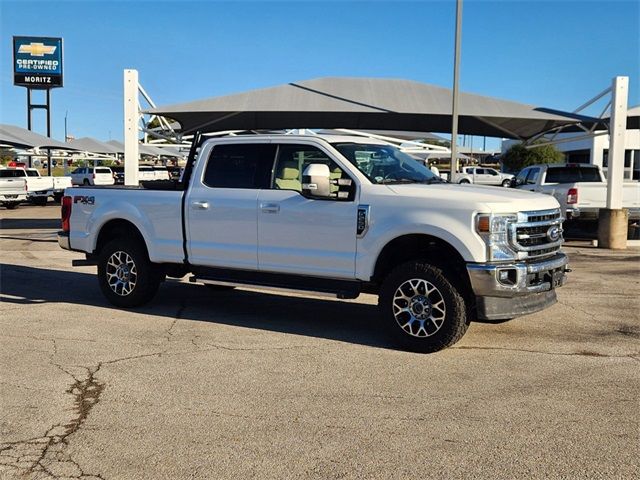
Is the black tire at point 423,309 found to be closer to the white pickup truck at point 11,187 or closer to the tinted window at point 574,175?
the tinted window at point 574,175

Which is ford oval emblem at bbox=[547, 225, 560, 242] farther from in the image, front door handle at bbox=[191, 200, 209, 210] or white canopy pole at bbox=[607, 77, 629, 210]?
white canopy pole at bbox=[607, 77, 629, 210]

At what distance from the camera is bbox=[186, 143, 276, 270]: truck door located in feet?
24.3

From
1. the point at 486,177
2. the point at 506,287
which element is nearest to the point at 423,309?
the point at 506,287

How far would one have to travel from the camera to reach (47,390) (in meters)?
5.30

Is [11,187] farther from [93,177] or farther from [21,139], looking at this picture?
[93,177]

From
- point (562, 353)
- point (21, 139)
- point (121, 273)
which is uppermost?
point (21, 139)

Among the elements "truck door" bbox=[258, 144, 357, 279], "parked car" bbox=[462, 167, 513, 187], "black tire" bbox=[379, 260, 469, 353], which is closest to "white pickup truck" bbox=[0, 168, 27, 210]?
"truck door" bbox=[258, 144, 357, 279]

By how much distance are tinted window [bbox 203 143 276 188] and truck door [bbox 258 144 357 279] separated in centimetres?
13

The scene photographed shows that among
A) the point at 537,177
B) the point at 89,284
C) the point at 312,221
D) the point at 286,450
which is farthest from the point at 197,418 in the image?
the point at 537,177

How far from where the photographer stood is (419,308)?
638 centimetres

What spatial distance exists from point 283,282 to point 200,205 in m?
1.35

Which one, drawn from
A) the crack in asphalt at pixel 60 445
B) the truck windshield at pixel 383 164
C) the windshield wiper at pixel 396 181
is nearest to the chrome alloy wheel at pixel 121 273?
the crack in asphalt at pixel 60 445

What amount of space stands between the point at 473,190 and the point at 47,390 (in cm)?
415

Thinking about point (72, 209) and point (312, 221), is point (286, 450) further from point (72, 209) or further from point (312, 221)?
point (72, 209)
